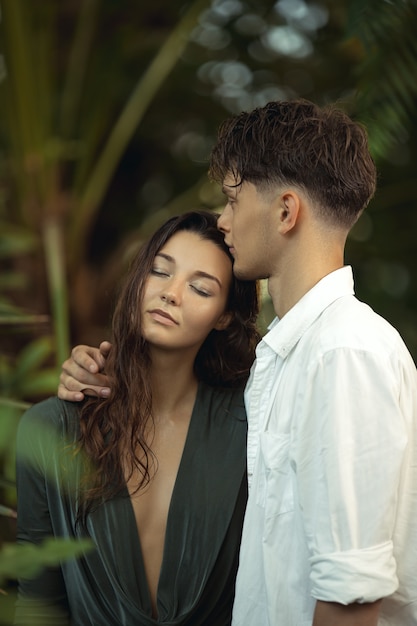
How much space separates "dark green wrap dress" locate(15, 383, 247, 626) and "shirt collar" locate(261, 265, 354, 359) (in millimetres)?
372

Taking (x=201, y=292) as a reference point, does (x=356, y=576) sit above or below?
below

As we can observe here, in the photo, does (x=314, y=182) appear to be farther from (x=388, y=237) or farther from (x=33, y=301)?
(x=388, y=237)

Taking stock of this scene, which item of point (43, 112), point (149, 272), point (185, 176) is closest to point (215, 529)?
point (149, 272)

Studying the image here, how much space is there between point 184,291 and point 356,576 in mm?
693

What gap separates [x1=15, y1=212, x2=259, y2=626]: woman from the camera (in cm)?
160

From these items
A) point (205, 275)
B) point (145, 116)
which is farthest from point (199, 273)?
point (145, 116)

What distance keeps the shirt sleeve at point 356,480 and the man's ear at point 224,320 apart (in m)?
0.57

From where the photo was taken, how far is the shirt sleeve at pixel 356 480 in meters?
1.22

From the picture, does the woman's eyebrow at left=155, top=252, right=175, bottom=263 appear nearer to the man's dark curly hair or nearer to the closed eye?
the closed eye

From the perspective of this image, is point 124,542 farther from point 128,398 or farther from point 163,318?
point 163,318

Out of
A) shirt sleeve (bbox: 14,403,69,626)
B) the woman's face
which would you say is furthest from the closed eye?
shirt sleeve (bbox: 14,403,69,626)

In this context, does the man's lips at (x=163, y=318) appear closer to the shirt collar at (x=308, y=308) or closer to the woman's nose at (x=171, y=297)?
the woman's nose at (x=171, y=297)

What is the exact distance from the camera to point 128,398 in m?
1.71

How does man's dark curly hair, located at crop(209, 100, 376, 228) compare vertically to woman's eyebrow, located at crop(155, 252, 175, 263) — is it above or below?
above
